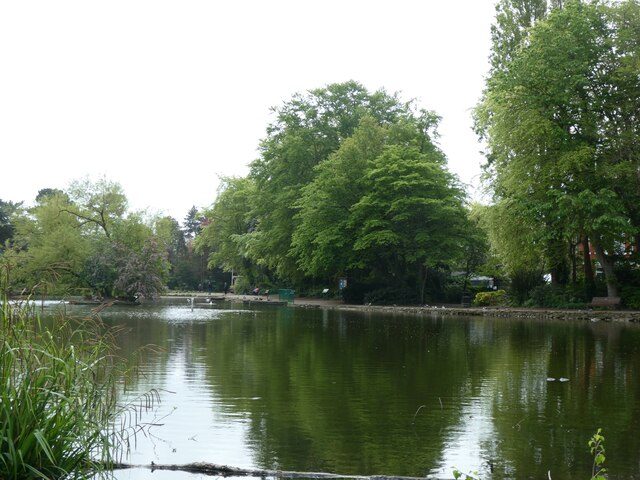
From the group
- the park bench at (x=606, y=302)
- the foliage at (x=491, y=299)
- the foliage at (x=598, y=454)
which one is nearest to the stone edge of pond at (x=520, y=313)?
the park bench at (x=606, y=302)

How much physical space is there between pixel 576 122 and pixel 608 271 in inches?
275

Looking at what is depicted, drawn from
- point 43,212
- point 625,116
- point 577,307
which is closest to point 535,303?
point 577,307

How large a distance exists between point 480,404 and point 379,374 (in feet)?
11.1

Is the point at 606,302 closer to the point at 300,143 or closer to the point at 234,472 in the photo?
the point at 300,143

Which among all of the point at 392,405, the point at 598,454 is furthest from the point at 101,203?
the point at 598,454

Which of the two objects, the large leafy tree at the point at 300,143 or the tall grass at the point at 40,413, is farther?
the large leafy tree at the point at 300,143

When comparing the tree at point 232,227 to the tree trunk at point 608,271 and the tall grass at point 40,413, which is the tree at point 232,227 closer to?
the tree trunk at point 608,271

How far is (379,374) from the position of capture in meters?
13.8

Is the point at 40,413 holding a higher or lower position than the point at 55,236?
lower

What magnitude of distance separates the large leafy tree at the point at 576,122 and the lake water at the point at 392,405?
1250 centimetres

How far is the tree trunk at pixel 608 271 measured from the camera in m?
32.8

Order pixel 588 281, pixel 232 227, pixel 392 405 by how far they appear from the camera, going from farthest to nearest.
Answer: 1. pixel 232 227
2. pixel 588 281
3. pixel 392 405

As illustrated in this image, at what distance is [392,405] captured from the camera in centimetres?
1048

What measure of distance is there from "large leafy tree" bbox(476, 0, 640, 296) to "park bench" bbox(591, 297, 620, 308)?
1.55 feet
